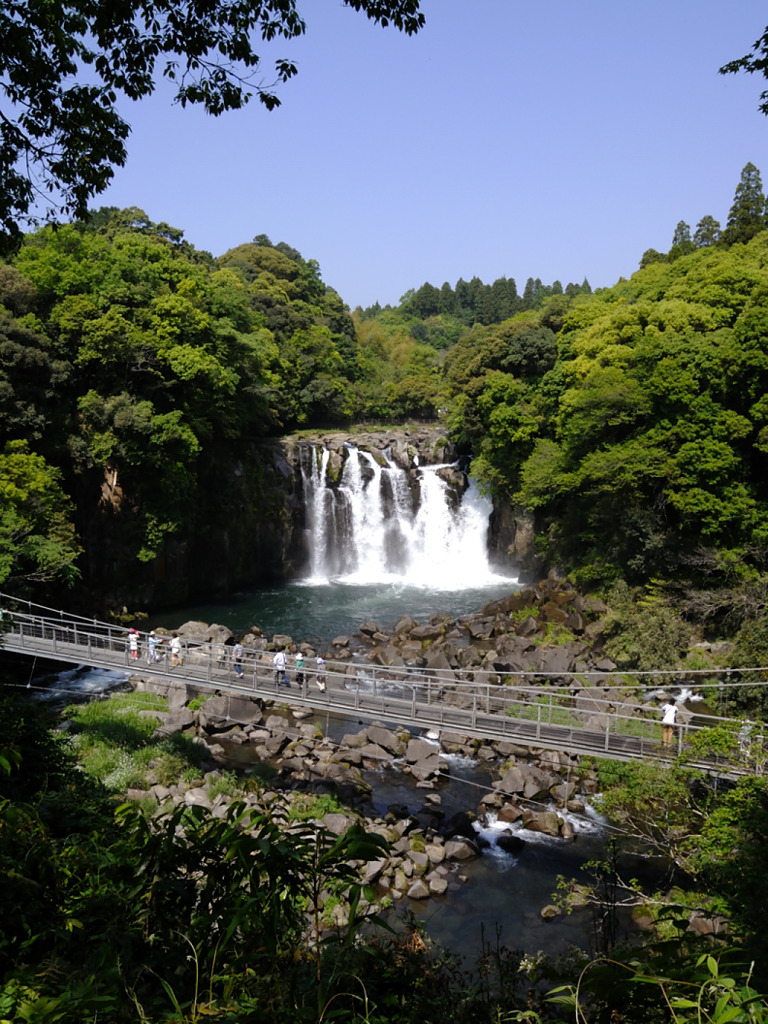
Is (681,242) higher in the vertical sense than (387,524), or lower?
higher

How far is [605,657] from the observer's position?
17188mm

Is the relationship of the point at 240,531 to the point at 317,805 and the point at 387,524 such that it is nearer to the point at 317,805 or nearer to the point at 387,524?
the point at 387,524

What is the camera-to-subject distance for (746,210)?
3139 centimetres

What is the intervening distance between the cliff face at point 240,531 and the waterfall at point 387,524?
41 centimetres

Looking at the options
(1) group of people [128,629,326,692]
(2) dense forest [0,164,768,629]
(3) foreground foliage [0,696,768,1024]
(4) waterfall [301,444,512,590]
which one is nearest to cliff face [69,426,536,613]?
(2) dense forest [0,164,768,629]

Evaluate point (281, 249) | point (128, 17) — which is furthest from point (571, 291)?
point (128, 17)

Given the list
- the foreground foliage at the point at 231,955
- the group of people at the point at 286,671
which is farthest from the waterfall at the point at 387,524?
the foreground foliage at the point at 231,955

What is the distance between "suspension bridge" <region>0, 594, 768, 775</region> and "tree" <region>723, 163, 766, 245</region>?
79.7ft

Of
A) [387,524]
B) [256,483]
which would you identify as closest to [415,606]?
[387,524]

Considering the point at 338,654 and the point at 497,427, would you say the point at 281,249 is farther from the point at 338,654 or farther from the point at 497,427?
the point at 338,654

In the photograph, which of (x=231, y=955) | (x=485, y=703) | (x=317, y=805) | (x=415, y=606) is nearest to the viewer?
(x=231, y=955)

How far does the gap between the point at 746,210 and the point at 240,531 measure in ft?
88.5

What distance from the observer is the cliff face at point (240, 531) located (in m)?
21.6

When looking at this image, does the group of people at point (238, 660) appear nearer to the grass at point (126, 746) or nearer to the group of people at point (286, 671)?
the group of people at point (286, 671)
